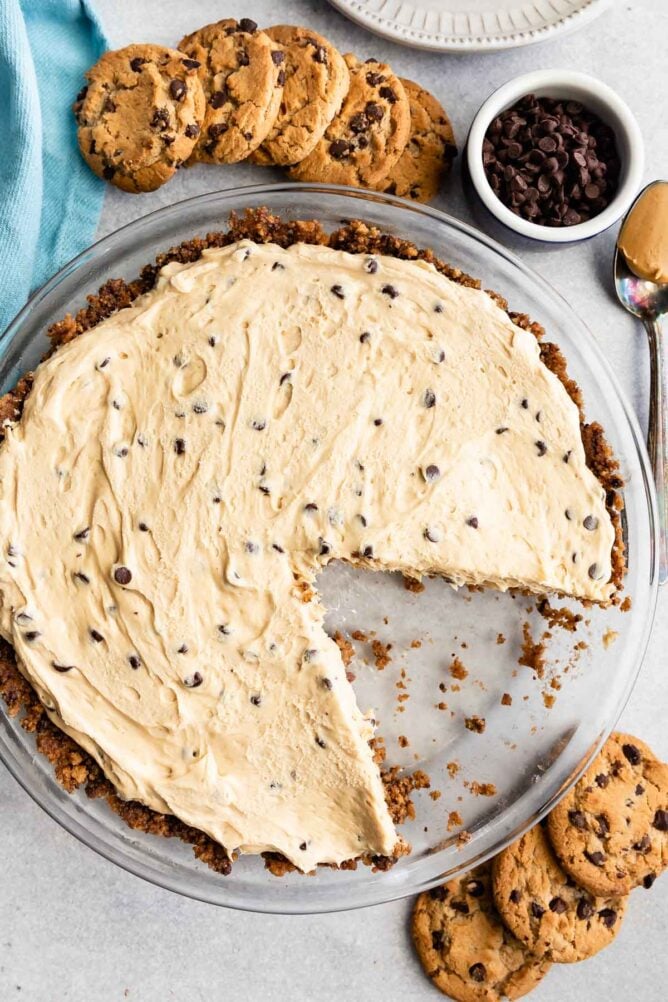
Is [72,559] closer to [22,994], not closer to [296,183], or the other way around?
[296,183]

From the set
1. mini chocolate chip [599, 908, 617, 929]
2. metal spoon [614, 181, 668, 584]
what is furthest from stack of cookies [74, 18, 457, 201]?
mini chocolate chip [599, 908, 617, 929]

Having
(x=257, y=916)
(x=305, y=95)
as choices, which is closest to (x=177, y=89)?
(x=305, y=95)

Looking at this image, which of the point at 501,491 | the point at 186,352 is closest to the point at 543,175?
the point at 501,491

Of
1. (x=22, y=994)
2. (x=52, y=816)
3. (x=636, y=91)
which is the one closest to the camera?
(x=52, y=816)

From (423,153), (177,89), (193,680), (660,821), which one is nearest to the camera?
(193,680)

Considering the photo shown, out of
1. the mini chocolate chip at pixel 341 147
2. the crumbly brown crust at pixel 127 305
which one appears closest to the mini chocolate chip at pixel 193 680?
the crumbly brown crust at pixel 127 305

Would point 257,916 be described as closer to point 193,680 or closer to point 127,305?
point 193,680
